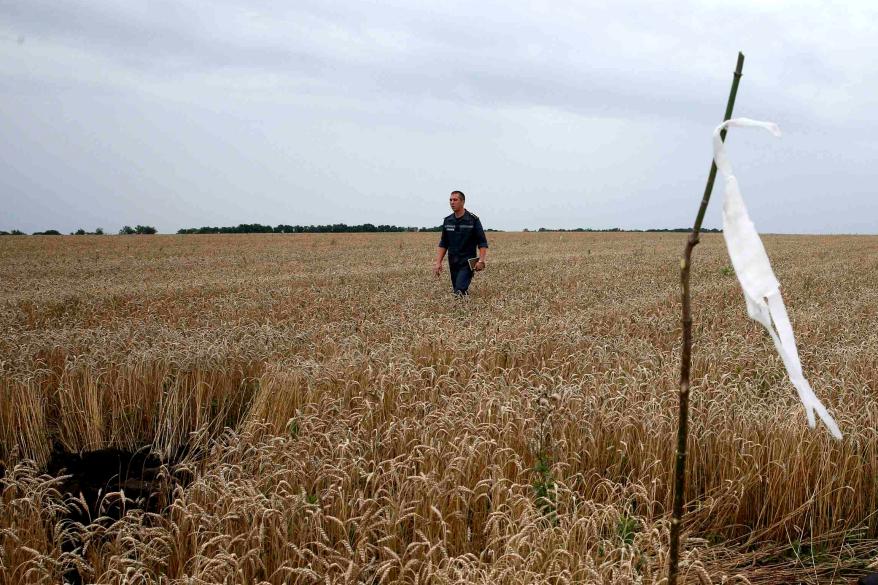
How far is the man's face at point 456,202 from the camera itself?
1138cm

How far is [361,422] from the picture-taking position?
4.68 meters

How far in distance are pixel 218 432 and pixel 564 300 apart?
7.55 meters

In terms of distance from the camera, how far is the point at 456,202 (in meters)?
11.4

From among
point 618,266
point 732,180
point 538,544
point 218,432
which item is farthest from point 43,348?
point 618,266

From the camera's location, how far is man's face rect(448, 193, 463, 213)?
1138cm

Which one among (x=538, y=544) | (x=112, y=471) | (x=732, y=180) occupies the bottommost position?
(x=112, y=471)

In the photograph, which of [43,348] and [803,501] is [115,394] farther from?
[803,501]

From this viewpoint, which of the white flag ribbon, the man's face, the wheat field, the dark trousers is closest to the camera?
the white flag ribbon

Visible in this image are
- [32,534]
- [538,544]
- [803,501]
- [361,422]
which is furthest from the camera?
[361,422]

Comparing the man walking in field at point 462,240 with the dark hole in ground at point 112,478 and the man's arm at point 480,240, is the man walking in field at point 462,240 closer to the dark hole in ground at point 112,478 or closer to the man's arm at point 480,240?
the man's arm at point 480,240

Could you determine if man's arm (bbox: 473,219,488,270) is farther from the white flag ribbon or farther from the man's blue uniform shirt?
the white flag ribbon

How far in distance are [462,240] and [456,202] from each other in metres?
0.71

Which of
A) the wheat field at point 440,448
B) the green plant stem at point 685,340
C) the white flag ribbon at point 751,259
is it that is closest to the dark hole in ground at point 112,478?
the wheat field at point 440,448

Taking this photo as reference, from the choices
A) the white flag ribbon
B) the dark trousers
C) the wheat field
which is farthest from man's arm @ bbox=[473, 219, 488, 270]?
the white flag ribbon
